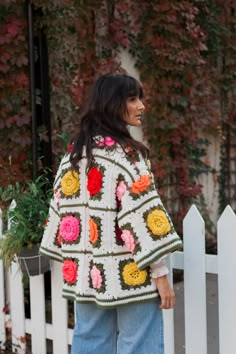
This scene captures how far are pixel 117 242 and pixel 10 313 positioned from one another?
4.62 feet

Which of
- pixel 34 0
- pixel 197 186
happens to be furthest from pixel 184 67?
pixel 34 0

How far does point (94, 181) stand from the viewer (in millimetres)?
2070

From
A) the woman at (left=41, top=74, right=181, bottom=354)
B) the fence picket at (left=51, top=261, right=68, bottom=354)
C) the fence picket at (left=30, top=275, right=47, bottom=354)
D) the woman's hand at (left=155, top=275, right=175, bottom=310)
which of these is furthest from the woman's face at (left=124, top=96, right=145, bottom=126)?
the fence picket at (left=30, top=275, right=47, bottom=354)

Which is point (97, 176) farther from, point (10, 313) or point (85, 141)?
point (10, 313)

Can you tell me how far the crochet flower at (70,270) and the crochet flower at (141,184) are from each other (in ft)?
1.39

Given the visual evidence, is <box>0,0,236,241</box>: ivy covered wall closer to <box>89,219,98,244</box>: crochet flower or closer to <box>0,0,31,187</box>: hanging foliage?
<box>0,0,31,187</box>: hanging foliage

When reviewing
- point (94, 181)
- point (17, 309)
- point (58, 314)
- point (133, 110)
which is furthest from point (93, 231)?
point (17, 309)

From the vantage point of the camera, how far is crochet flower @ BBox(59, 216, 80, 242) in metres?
2.17

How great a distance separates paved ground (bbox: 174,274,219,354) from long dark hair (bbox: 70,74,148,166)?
1.74m

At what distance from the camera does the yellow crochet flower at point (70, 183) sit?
2.16 meters

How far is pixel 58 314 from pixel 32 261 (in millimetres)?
366

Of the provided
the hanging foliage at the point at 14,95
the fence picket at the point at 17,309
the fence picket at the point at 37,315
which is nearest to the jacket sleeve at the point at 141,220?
the fence picket at the point at 37,315

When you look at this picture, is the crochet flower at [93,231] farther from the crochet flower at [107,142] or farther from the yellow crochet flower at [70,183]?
the crochet flower at [107,142]

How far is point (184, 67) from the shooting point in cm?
506
